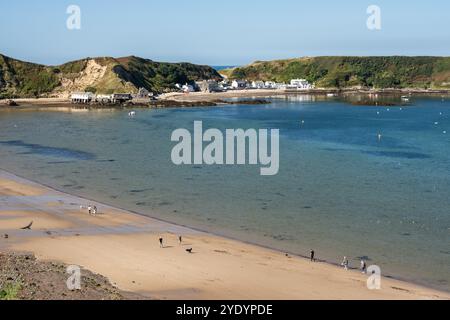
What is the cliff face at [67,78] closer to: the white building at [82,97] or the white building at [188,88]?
the white building at [82,97]

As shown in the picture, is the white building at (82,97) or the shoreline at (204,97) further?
the white building at (82,97)

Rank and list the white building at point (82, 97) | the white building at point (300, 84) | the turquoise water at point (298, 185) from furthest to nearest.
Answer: the white building at point (300, 84), the white building at point (82, 97), the turquoise water at point (298, 185)

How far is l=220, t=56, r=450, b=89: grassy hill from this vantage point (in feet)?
527

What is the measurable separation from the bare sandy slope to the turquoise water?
161cm

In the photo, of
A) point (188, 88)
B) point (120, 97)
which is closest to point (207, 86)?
point (188, 88)

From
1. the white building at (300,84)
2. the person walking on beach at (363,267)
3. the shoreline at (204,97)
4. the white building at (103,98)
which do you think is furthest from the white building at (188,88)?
the person walking on beach at (363,267)

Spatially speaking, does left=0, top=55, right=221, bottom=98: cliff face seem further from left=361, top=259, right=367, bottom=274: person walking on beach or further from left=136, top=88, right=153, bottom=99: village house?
left=361, top=259, right=367, bottom=274: person walking on beach

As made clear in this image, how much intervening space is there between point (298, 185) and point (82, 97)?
79.7 meters

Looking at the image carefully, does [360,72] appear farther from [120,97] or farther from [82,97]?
[82,97]

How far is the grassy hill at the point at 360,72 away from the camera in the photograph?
527ft

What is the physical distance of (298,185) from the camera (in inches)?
1244

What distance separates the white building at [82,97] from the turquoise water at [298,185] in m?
39.2

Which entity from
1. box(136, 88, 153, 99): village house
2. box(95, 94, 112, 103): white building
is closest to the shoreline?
box(136, 88, 153, 99): village house

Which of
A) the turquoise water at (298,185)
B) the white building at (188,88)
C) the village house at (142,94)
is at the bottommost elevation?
the turquoise water at (298,185)
